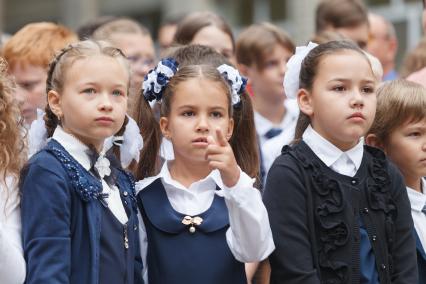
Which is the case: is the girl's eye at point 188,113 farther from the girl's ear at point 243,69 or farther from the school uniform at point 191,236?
the girl's ear at point 243,69

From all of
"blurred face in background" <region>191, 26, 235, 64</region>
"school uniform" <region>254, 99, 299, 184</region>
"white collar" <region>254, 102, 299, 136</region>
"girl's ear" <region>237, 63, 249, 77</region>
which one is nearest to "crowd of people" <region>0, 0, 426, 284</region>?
"school uniform" <region>254, 99, 299, 184</region>

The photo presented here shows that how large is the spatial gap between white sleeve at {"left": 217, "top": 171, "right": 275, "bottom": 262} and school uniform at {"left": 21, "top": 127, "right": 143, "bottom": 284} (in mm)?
420

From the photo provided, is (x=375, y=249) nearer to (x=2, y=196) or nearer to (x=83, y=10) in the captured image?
(x=2, y=196)

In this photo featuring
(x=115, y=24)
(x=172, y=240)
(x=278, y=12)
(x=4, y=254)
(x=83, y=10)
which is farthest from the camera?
(x=83, y=10)

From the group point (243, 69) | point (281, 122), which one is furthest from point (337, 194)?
point (243, 69)

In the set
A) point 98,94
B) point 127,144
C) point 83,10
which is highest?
point 98,94

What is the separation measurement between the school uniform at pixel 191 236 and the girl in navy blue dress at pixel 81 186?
0.31 ft

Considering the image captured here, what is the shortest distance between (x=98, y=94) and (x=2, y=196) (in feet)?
1.75

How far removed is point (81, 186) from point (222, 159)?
54 cm

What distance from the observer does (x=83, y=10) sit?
64.4 feet

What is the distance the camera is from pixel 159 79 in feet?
13.6

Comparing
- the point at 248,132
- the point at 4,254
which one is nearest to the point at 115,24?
the point at 248,132

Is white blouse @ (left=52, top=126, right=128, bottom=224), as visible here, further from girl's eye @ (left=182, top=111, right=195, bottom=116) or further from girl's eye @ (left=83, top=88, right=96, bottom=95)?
girl's eye @ (left=182, top=111, right=195, bottom=116)

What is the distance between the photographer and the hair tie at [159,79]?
4.16 meters
